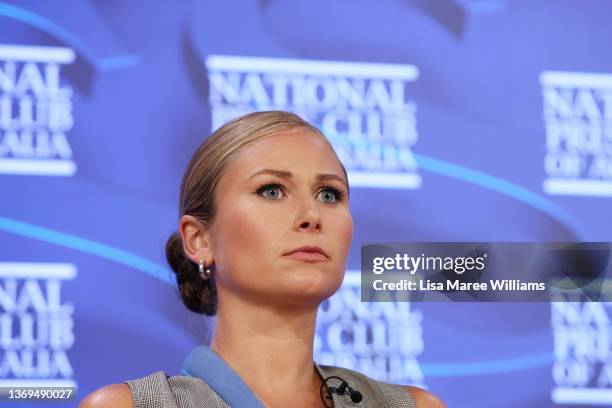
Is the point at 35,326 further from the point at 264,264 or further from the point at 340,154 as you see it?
the point at 264,264

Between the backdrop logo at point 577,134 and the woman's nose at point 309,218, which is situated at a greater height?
the backdrop logo at point 577,134

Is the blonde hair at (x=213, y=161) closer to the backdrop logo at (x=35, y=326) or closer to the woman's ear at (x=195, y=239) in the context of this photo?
the woman's ear at (x=195, y=239)

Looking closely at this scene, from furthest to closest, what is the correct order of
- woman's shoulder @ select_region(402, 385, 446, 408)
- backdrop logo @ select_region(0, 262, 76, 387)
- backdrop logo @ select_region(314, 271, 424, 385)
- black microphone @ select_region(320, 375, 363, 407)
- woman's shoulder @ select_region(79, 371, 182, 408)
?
backdrop logo @ select_region(314, 271, 424, 385) → backdrop logo @ select_region(0, 262, 76, 387) → woman's shoulder @ select_region(402, 385, 446, 408) → black microphone @ select_region(320, 375, 363, 407) → woman's shoulder @ select_region(79, 371, 182, 408)

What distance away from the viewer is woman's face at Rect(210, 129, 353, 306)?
55.7 inches

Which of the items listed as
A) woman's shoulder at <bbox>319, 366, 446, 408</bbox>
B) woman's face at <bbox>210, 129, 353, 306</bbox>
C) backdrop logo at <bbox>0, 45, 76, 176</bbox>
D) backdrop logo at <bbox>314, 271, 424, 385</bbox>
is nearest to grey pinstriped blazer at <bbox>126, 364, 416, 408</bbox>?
woman's shoulder at <bbox>319, 366, 446, 408</bbox>

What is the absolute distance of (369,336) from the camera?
7.73 ft

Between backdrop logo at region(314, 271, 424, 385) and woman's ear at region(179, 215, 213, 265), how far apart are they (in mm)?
801

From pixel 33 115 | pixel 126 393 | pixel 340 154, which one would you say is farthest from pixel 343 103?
pixel 126 393

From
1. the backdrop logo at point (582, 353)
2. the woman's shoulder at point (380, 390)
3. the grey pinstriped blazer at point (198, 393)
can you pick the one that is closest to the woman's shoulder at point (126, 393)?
the grey pinstriped blazer at point (198, 393)

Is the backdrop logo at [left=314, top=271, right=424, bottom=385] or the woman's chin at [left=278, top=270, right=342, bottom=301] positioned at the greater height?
the woman's chin at [left=278, top=270, right=342, bottom=301]

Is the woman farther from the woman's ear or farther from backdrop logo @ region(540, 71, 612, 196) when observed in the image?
backdrop logo @ region(540, 71, 612, 196)

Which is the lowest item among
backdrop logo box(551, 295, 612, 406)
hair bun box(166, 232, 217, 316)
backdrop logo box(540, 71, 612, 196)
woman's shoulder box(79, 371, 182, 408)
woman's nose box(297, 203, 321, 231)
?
backdrop logo box(551, 295, 612, 406)

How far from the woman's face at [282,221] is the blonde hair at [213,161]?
18 millimetres

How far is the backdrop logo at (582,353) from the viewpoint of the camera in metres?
2.36
